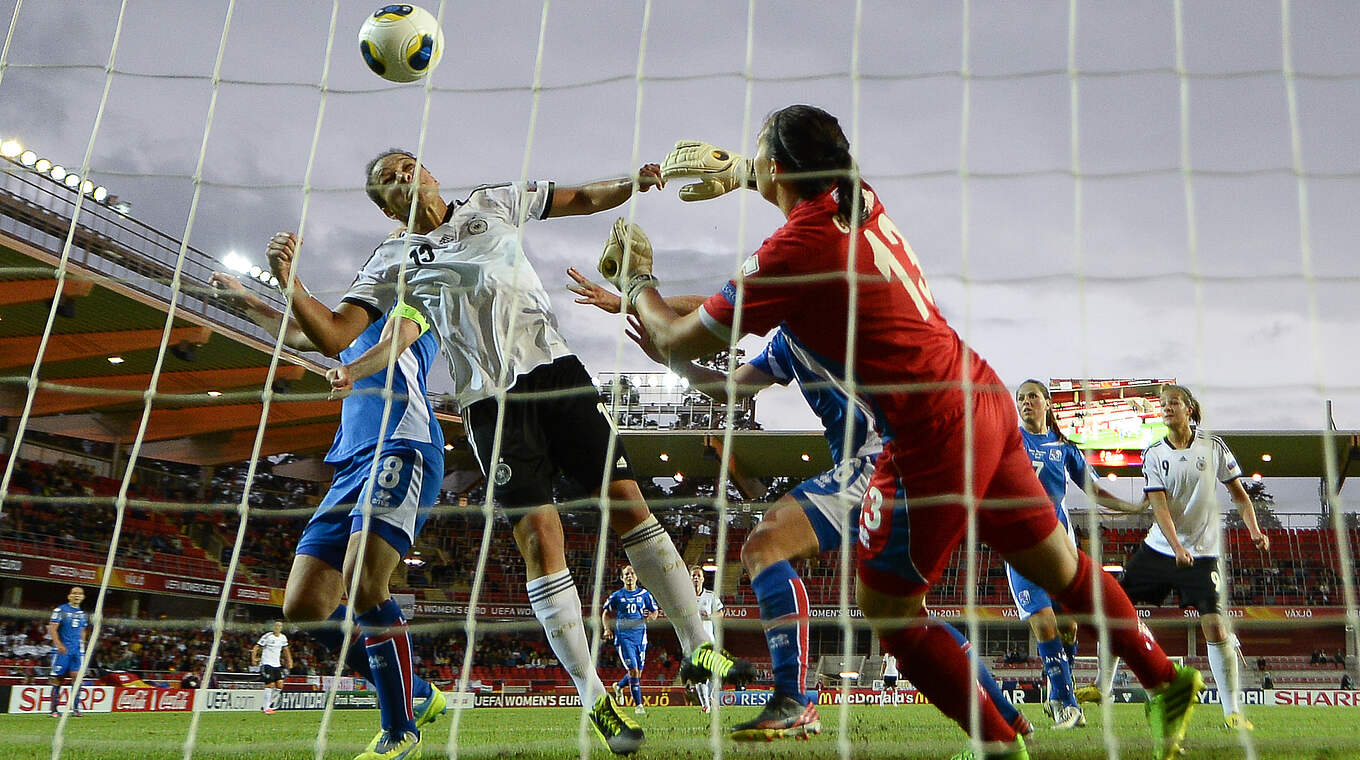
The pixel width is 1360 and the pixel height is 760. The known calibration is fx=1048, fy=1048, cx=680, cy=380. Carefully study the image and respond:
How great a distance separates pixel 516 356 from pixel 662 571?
106cm

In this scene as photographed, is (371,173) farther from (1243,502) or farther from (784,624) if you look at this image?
(1243,502)

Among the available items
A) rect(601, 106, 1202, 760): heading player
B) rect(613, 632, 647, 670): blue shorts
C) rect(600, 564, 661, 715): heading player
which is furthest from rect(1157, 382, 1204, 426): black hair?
rect(613, 632, 647, 670): blue shorts

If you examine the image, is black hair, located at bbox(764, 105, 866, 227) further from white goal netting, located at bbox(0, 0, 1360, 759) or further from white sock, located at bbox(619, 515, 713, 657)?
white sock, located at bbox(619, 515, 713, 657)

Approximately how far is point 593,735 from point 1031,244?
2.40 metres

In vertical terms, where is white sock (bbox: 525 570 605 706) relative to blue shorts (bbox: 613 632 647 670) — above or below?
above

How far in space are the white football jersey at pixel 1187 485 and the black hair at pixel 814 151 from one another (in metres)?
3.97

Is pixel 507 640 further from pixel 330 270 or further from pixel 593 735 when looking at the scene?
pixel 593 735

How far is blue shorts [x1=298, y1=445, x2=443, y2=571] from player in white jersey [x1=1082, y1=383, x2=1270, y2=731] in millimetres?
4102

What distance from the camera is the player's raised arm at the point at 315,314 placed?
369cm

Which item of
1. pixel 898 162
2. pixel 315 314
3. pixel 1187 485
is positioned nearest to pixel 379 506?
pixel 315 314

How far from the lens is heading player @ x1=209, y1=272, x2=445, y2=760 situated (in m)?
3.96

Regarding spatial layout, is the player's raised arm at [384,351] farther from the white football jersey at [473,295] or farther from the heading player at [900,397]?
the heading player at [900,397]

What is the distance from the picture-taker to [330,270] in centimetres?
3738

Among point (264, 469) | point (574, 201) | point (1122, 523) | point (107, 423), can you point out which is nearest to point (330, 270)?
point (264, 469)
